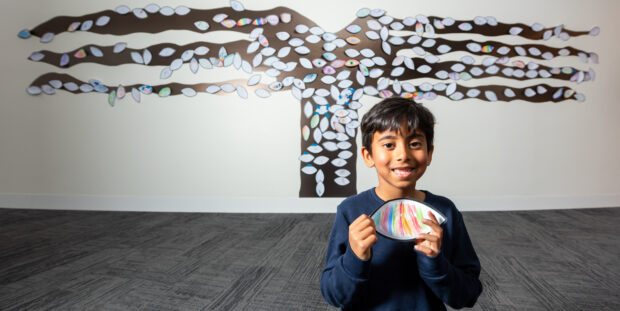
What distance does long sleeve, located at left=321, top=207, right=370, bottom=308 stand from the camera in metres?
0.46

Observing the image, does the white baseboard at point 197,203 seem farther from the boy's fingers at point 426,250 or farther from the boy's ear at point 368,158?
the boy's fingers at point 426,250

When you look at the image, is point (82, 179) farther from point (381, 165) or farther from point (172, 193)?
point (381, 165)

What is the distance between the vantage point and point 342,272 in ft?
1.58

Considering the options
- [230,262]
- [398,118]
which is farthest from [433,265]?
[230,262]

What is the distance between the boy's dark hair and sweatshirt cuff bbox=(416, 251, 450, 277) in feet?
0.67

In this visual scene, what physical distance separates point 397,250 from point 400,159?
16cm

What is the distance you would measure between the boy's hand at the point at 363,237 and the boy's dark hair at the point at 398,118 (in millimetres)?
178

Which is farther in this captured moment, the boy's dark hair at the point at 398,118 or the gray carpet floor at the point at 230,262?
the gray carpet floor at the point at 230,262

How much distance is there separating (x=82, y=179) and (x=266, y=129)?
174 centimetres

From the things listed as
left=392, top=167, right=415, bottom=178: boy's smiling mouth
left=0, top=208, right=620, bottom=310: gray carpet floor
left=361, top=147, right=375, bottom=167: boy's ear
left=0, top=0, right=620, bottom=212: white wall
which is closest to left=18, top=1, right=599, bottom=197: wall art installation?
left=0, top=0, right=620, bottom=212: white wall

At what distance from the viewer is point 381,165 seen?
0.53 metres

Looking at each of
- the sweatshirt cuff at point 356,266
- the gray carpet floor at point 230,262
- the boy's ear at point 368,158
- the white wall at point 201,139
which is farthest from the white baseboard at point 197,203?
the sweatshirt cuff at point 356,266

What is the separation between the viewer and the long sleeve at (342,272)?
463 millimetres

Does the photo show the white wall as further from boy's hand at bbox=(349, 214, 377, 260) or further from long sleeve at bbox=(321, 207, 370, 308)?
boy's hand at bbox=(349, 214, 377, 260)
